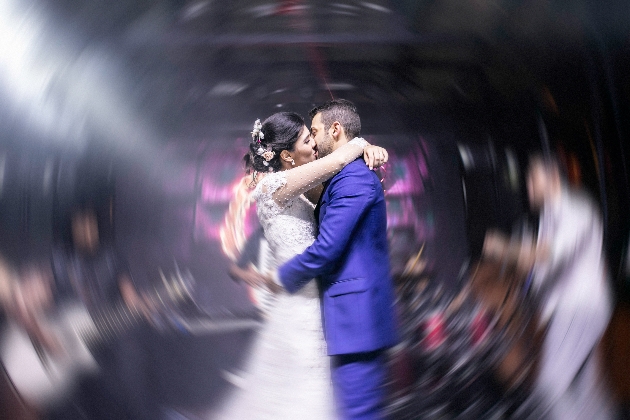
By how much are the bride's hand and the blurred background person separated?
57cm

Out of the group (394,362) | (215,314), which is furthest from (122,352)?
(394,362)

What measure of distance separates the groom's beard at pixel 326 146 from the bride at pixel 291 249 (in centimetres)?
8

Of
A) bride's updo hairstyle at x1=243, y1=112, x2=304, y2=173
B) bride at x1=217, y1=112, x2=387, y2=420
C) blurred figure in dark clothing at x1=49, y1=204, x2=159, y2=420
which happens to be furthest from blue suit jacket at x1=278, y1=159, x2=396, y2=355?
blurred figure in dark clothing at x1=49, y1=204, x2=159, y2=420

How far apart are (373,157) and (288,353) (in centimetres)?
95

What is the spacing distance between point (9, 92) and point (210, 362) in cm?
107

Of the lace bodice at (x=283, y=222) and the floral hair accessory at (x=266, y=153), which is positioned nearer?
the lace bodice at (x=283, y=222)

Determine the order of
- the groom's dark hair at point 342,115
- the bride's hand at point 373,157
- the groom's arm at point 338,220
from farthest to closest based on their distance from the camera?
the groom's dark hair at point 342,115 < the bride's hand at point 373,157 < the groom's arm at point 338,220

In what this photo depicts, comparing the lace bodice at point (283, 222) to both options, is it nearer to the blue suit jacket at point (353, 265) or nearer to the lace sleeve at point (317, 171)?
the lace sleeve at point (317, 171)

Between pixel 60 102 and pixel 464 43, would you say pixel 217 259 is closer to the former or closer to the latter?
pixel 60 102

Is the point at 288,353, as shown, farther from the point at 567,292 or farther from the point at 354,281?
the point at 567,292

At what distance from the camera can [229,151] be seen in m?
2.59

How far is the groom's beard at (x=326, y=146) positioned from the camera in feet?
5.52

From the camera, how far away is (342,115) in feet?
5.42

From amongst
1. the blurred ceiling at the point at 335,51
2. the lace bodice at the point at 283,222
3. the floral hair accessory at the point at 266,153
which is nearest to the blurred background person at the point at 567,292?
the blurred ceiling at the point at 335,51
